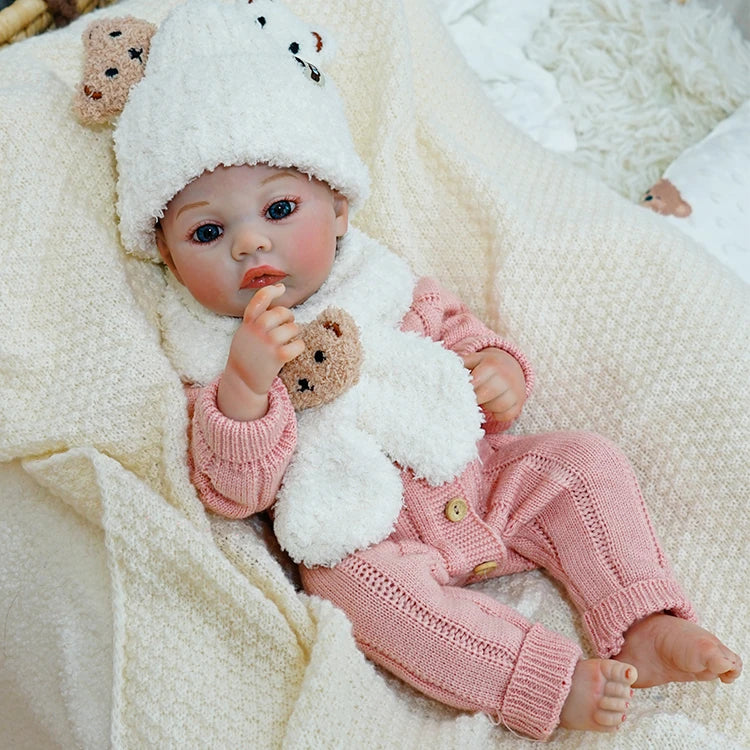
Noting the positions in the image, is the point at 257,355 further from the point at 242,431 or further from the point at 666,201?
the point at 666,201

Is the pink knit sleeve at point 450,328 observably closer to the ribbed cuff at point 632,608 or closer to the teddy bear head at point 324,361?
the teddy bear head at point 324,361

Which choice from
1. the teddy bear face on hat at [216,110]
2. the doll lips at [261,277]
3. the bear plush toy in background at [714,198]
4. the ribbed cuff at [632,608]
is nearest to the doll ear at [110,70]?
the teddy bear face on hat at [216,110]

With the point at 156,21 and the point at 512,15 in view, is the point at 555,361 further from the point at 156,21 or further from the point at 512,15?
the point at 512,15

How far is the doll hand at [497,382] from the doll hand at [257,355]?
301 millimetres

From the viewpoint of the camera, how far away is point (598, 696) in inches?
41.5

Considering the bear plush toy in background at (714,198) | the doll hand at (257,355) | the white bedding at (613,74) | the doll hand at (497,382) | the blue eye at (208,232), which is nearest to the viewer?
the doll hand at (257,355)

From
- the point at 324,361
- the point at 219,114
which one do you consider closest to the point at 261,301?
the point at 324,361

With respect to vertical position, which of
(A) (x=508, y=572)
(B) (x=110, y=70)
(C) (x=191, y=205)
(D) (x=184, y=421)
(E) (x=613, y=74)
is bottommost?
(A) (x=508, y=572)

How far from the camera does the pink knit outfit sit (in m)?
1.08

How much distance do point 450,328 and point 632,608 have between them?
444mm

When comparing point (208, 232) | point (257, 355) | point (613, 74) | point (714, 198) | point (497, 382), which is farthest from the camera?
point (613, 74)

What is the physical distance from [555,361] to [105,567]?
67 cm

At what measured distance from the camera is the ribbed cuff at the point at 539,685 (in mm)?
1062

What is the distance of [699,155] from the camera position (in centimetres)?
187
